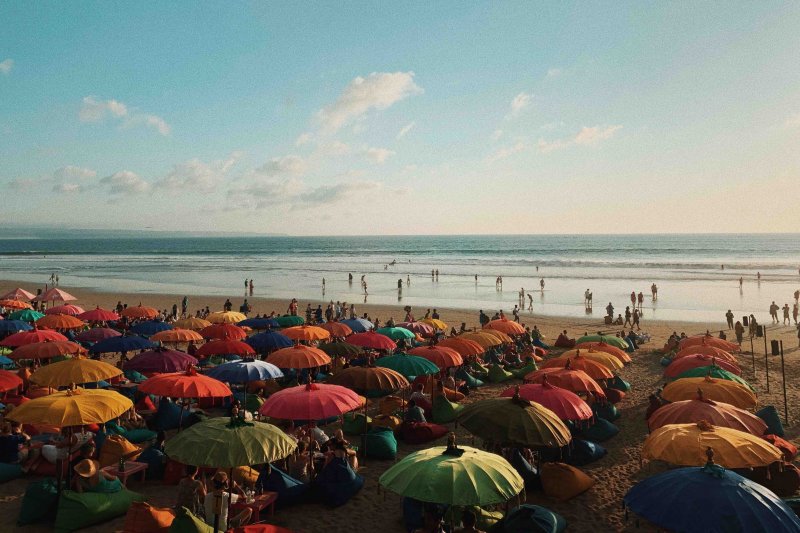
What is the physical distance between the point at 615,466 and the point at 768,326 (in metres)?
26.0

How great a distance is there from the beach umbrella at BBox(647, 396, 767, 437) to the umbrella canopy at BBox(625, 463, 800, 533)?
3041 millimetres

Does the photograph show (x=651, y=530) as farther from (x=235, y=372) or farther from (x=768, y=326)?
A: (x=768, y=326)

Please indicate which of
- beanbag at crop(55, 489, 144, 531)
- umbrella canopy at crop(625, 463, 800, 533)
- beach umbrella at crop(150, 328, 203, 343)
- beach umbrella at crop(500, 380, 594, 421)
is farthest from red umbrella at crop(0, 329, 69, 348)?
umbrella canopy at crop(625, 463, 800, 533)

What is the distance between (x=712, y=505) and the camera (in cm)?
523

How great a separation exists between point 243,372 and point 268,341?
4987mm

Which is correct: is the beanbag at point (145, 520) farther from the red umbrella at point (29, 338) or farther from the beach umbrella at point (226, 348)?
the red umbrella at point (29, 338)

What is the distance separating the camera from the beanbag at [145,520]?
722 cm

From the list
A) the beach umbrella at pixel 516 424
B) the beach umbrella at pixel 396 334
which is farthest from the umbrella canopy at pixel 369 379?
the beach umbrella at pixel 396 334

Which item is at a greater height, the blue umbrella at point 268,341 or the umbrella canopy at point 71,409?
the umbrella canopy at point 71,409

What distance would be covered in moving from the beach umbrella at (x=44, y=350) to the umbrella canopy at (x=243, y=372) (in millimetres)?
5127

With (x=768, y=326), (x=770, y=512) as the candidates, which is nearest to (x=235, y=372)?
(x=770, y=512)

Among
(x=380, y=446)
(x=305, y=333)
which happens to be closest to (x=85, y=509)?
(x=380, y=446)

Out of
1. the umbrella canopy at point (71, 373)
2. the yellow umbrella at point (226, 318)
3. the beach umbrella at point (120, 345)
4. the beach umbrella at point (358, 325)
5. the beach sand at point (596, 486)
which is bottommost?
the beach sand at point (596, 486)

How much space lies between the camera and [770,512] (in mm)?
5164
